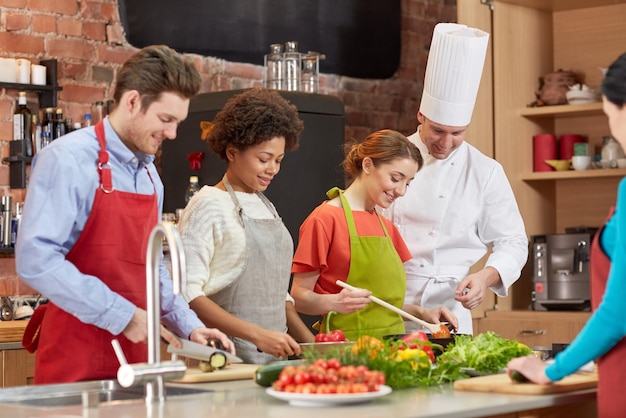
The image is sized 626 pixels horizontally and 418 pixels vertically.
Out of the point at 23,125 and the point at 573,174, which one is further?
the point at 573,174

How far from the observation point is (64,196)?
218 cm

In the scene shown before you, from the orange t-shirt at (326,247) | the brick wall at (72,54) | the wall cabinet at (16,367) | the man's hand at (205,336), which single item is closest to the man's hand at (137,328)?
the man's hand at (205,336)

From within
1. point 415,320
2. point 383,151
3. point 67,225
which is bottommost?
point 415,320

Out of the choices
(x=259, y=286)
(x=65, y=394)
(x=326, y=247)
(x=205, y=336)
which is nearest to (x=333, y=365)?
(x=205, y=336)

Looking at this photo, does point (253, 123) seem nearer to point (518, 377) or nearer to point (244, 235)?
point (244, 235)

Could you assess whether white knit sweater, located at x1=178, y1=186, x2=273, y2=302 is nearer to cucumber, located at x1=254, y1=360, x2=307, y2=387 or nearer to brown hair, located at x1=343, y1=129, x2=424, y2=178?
cucumber, located at x1=254, y1=360, x2=307, y2=387

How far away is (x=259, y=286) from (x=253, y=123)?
1.43 feet

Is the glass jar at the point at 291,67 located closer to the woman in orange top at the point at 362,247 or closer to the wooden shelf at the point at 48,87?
the wooden shelf at the point at 48,87

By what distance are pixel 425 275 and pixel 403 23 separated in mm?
2634

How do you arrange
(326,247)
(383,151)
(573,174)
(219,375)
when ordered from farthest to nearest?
(573,174), (383,151), (326,247), (219,375)

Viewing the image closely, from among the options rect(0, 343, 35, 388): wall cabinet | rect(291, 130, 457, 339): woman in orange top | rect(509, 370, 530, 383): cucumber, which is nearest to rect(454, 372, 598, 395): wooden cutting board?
rect(509, 370, 530, 383): cucumber

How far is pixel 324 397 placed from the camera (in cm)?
193

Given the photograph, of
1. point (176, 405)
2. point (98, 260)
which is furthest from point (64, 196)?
point (176, 405)

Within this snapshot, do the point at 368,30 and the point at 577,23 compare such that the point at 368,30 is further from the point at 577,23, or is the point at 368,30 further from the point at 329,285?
the point at 329,285
